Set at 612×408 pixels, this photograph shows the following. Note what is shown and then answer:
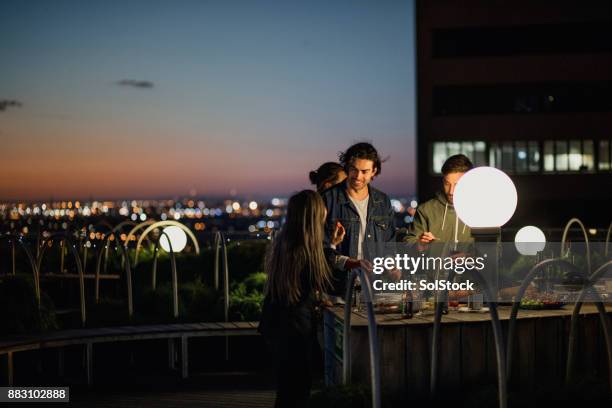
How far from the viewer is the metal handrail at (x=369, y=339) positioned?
4.91m

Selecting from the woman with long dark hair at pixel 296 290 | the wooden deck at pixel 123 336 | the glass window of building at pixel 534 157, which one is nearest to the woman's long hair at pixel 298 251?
the woman with long dark hair at pixel 296 290

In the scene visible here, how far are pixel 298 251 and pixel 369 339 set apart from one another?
73 cm

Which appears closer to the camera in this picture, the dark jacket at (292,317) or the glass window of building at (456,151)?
the dark jacket at (292,317)

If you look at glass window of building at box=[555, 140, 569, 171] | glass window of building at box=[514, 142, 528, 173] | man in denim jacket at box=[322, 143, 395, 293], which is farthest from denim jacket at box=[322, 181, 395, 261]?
glass window of building at box=[555, 140, 569, 171]

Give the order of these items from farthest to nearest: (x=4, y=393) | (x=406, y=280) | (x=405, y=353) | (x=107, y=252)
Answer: (x=107, y=252), (x=4, y=393), (x=406, y=280), (x=405, y=353)

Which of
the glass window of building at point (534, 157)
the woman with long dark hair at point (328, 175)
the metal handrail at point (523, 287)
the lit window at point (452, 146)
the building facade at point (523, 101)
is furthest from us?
the glass window of building at point (534, 157)

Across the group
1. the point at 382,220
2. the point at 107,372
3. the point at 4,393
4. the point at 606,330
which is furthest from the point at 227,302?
the point at 606,330

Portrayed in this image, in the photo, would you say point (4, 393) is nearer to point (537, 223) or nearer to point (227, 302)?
point (227, 302)

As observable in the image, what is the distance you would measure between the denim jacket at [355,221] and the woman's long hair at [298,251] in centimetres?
127

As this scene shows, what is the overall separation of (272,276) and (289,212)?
43 centimetres

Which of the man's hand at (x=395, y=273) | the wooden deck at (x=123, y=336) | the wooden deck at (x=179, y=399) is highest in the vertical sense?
the man's hand at (x=395, y=273)

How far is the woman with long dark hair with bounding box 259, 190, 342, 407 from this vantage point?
18.2ft

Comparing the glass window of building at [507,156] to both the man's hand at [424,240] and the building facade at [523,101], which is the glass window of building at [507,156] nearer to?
the building facade at [523,101]

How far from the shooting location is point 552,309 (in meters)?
6.66
